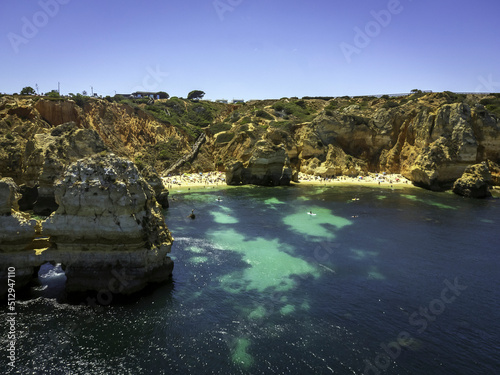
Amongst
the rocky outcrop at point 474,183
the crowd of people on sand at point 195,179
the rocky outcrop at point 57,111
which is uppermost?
the rocky outcrop at point 57,111

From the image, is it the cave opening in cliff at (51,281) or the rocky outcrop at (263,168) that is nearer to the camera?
the cave opening in cliff at (51,281)

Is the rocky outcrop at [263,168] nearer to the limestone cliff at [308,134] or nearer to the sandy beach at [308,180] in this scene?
the limestone cliff at [308,134]

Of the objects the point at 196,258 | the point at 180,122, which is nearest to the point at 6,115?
the point at 180,122

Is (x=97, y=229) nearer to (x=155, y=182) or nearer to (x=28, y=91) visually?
(x=155, y=182)

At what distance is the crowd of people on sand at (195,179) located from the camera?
80.2 meters

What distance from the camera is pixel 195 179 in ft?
276

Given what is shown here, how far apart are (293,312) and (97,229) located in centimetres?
1555

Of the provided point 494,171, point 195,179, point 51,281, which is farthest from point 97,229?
point 494,171

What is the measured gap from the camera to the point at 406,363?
18531 mm

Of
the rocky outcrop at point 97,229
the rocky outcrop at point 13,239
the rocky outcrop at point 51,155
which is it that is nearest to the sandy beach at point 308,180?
the rocky outcrop at point 51,155

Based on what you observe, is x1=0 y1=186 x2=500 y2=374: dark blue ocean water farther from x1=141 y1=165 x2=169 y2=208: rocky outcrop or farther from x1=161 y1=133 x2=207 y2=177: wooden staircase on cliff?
x1=161 y1=133 x2=207 y2=177: wooden staircase on cliff

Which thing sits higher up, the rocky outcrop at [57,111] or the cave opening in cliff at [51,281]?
the rocky outcrop at [57,111]

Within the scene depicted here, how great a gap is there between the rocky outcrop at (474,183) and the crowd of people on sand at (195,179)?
170 feet

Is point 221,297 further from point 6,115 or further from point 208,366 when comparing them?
point 6,115
